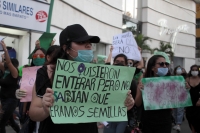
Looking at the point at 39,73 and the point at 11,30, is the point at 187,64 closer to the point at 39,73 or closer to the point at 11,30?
the point at 11,30

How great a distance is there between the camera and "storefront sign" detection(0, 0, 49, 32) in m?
9.66

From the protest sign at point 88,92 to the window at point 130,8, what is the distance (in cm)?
2546

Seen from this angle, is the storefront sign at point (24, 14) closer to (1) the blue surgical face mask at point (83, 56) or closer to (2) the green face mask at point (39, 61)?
(2) the green face mask at point (39, 61)

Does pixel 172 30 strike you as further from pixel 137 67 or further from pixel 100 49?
pixel 137 67

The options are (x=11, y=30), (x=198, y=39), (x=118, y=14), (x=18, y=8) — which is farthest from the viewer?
(x=198, y=39)

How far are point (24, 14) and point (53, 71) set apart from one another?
8671mm

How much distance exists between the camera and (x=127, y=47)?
567 centimetres

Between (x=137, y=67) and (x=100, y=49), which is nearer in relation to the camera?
(x=137, y=67)

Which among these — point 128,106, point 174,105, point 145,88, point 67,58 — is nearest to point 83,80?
point 67,58

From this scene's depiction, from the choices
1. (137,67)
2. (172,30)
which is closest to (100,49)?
(137,67)

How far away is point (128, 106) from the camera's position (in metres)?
2.63

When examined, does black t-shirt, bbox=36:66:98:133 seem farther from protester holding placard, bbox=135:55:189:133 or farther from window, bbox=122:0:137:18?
window, bbox=122:0:137:18

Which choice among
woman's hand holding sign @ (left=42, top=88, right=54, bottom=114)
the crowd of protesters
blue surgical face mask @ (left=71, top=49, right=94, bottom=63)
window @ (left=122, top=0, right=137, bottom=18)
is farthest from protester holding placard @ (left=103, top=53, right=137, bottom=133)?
window @ (left=122, top=0, right=137, bottom=18)

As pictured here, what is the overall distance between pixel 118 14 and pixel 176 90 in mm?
19461
